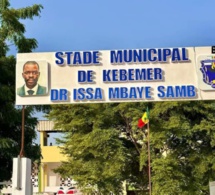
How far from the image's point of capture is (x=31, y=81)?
28.1 ft

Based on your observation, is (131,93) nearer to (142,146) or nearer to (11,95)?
(11,95)

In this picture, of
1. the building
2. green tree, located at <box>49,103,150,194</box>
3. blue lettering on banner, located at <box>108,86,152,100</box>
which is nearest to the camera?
blue lettering on banner, located at <box>108,86,152,100</box>

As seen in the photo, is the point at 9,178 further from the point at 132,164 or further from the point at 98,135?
the point at 132,164

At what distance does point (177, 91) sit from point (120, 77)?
1.06 metres

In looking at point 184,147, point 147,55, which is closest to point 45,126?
point 184,147

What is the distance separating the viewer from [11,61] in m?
13.2

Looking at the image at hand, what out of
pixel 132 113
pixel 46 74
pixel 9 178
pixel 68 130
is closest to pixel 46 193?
pixel 68 130

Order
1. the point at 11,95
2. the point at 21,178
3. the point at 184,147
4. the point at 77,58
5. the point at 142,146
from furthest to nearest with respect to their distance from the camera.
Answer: the point at 142,146
the point at 184,147
the point at 11,95
the point at 77,58
the point at 21,178

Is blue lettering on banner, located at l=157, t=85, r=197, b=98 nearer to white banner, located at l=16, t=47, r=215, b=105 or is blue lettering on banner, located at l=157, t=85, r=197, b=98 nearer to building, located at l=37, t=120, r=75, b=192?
white banner, located at l=16, t=47, r=215, b=105

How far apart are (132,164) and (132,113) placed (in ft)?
9.99

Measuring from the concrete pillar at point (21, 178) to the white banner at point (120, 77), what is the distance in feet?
4.99

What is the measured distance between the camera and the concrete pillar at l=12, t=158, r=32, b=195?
7266 mm

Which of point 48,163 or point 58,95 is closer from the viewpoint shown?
point 58,95

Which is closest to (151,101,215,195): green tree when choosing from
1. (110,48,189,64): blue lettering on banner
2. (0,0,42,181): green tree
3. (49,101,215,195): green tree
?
(49,101,215,195): green tree
